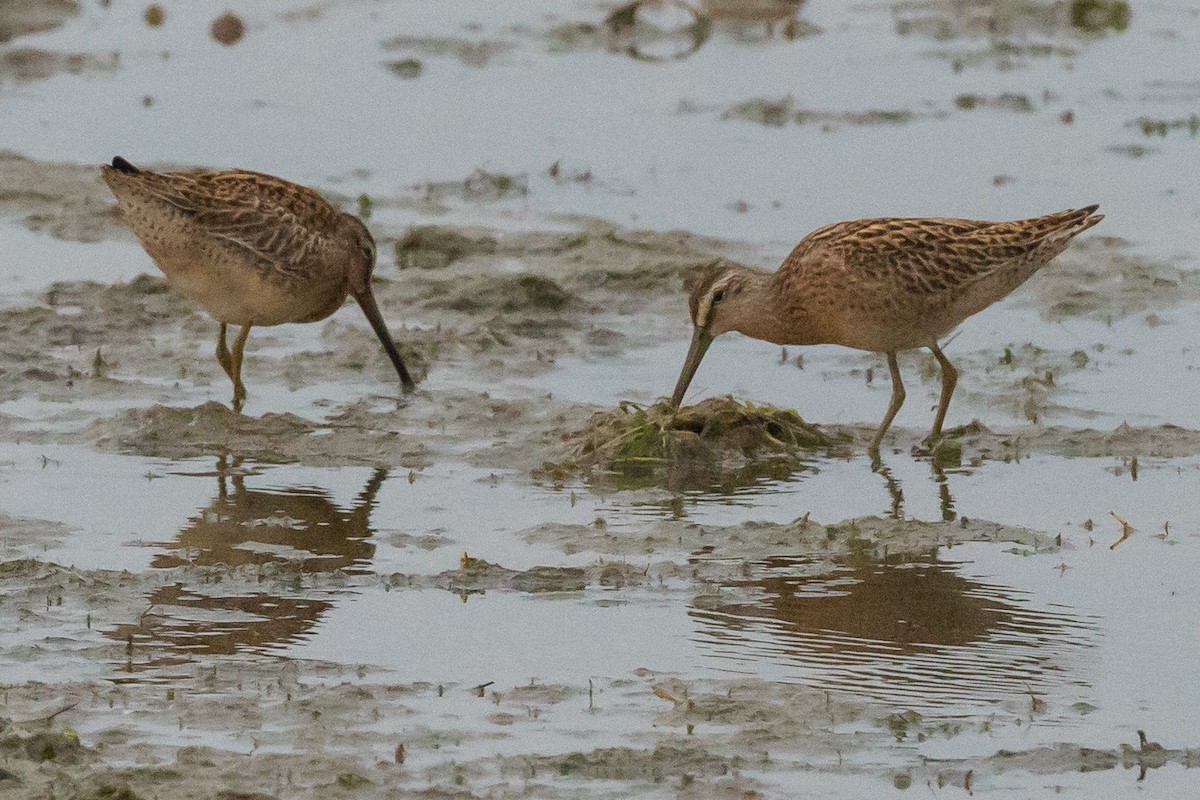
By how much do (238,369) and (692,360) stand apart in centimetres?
184

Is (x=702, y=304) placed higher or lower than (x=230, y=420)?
higher

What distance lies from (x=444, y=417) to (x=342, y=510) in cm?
130

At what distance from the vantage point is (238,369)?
29.6 ft

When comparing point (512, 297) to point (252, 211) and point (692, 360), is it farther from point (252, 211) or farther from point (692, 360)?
point (692, 360)

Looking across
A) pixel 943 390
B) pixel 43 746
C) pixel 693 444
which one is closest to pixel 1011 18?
pixel 943 390

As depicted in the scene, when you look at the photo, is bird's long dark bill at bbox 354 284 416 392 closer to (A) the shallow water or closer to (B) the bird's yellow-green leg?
(A) the shallow water

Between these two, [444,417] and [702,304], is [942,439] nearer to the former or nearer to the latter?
[702,304]

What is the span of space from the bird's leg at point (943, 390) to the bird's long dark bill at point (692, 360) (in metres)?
0.87

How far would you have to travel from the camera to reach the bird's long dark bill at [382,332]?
924 centimetres

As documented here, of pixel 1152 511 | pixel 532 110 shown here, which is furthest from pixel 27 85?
pixel 1152 511

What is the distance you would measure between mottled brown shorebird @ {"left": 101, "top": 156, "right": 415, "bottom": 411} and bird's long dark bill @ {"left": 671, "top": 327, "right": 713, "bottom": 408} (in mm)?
1244

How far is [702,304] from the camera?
28.3 feet

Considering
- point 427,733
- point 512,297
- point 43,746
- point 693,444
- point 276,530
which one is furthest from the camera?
point 512,297

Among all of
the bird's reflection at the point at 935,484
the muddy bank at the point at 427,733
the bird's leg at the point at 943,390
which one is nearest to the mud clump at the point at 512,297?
the bird's leg at the point at 943,390
